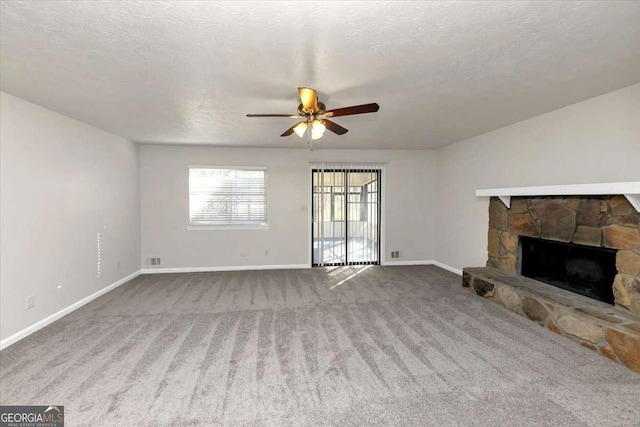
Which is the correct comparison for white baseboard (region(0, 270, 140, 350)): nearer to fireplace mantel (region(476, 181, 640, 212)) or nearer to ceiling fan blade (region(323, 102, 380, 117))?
ceiling fan blade (region(323, 102, 380, 117))

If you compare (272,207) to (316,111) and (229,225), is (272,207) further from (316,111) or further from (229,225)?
(316,111)

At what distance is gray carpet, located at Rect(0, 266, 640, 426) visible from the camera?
1.82 m

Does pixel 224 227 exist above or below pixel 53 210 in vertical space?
below

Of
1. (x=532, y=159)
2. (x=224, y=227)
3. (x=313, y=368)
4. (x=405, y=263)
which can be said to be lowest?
(x=313, y=368)

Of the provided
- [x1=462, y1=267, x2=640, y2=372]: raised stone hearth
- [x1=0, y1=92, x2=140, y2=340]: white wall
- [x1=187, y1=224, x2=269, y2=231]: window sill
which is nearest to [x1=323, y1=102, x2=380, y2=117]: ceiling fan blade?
[x1=462, y1=267, x2=640, y2=372]: raised stone hearth

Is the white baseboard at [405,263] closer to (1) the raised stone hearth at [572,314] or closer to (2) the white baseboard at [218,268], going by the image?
(2) the white baseboard at [218,268]

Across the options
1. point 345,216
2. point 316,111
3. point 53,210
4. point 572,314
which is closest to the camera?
point 316,111

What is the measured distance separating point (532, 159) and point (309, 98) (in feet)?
10.4

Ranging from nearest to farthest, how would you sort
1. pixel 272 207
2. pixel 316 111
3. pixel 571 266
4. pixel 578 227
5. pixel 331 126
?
1. pixel 316 111
2. pixel 331 126
3. pixel 578 227
4. pixel 571 266
5. pixel 272 207

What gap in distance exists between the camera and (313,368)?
2.29 m

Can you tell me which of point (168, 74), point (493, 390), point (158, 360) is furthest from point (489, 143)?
point (158, 360)

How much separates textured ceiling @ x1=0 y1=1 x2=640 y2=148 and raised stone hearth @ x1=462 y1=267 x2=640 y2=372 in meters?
2.10

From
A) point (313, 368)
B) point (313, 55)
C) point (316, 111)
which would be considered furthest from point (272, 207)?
point (313, 55)

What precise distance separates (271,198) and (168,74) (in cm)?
341
